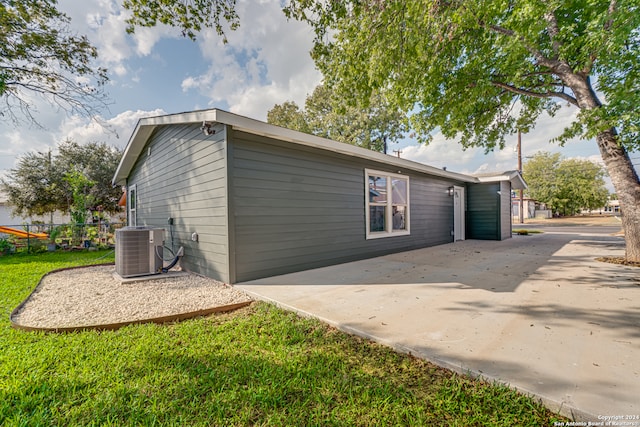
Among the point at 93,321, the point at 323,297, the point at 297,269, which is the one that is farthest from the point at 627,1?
the point at 93,321

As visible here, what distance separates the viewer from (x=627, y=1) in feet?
11.4

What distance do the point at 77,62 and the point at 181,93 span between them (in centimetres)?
300

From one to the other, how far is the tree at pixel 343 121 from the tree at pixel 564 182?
23.0 meters

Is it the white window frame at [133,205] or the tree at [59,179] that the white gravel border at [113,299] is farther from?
the tree at [59,179]

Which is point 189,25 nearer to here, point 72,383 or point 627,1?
point 72,383

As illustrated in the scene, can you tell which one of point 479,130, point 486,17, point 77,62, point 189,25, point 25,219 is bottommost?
point 25,219

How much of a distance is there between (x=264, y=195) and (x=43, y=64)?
800 centimetres

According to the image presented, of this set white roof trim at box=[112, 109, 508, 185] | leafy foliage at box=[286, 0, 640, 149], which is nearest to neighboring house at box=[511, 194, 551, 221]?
white roof trim at box=[112, 109, 508, 185]

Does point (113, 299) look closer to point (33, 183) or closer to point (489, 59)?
point (489, 59)

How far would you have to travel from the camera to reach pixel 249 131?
3.94 m

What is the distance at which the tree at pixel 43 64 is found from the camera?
6180 millimetres

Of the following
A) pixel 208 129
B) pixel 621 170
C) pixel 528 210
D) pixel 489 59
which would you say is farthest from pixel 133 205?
pixel 528 210

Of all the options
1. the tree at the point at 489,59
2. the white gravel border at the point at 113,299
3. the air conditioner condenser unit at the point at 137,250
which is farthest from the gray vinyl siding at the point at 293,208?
the air conditioner condenser unit at the point at 137,250

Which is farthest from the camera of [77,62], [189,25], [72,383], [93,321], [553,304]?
[77,62]
